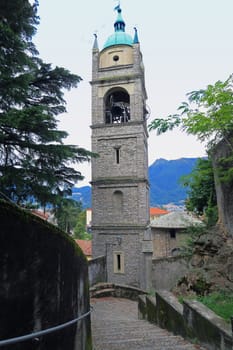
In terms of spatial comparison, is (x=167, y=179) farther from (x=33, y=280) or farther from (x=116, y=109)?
(x=33, y=280)

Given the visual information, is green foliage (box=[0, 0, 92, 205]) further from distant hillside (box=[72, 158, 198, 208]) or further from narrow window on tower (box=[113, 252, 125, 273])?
distant hillside (box=[72, 158, 198, 208])

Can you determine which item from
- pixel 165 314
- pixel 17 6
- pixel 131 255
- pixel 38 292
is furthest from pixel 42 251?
pixel 131 255

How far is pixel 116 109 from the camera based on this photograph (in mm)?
22516

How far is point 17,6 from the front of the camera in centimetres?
704

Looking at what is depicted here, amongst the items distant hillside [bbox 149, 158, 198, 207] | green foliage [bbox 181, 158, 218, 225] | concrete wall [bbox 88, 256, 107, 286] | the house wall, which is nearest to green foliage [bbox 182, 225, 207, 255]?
green foliage [bbox 181, 158, 218, 225]

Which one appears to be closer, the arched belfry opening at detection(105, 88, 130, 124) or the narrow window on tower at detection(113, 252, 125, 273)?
the narrow window on tower at detection(113, 252, 125, 273)

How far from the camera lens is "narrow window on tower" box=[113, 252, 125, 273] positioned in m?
18.7

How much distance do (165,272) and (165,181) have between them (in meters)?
99.9

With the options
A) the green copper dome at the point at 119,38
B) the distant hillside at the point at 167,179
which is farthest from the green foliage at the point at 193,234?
the distant hillside at the point at 167,179

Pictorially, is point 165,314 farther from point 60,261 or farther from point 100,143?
point 100,143

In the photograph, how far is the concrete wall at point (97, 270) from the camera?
15.9m

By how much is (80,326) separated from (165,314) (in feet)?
8.66

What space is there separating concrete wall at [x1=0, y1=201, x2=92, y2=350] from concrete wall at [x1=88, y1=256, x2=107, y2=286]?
12.9 metres

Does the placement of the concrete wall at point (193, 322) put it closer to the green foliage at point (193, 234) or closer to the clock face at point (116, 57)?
the green foliage at point (193, 234)
